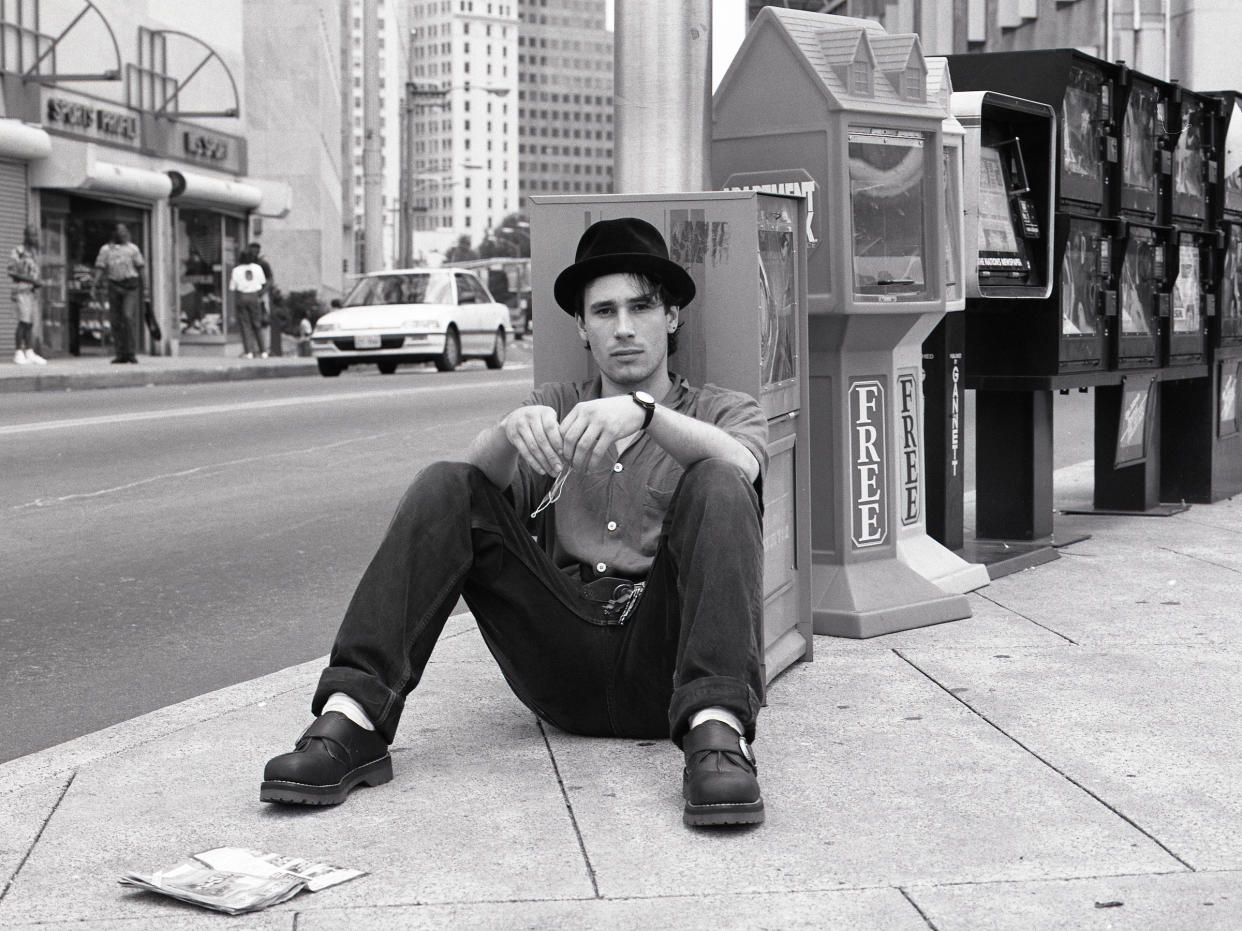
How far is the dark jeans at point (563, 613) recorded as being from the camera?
11.1ft

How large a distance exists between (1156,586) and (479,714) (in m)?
2.90

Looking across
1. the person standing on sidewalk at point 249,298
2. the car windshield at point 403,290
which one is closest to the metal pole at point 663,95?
the car windshield at point 403,290

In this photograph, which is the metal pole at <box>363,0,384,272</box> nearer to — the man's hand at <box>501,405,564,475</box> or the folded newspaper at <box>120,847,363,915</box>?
the man's hand at <box>501,405,564,475</box>

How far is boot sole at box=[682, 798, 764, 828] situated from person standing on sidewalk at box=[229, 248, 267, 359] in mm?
23377

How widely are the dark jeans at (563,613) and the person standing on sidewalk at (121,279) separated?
20204mm

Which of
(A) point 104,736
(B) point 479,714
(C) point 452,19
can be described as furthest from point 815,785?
(C) point 452,19

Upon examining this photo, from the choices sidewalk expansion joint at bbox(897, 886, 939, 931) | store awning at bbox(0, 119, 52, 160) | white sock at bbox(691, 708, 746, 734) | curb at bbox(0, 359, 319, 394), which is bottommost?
sidewalk expansion joint at bbox(897, 886, 939, 931)

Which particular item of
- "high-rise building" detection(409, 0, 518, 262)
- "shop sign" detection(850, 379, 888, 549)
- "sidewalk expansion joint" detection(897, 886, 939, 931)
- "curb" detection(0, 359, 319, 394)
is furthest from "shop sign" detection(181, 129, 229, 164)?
"high-rise building" detection(409, 0, 518, 262)

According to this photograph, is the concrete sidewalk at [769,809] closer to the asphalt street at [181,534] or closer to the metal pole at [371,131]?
the asphalt street at [181,534]

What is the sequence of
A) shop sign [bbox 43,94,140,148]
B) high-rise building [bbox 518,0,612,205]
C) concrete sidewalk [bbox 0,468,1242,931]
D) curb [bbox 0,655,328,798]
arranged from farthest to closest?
high-rise building [bbox 518,0,612,205] → shop sign [bbox 43,94,140,148] → curb [bbox 0,655,328,798] → concrete sidewalk [bbox 0,468,1242,931]

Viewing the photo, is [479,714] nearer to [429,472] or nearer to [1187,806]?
[429,472]

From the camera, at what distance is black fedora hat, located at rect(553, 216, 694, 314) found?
12.5 ft

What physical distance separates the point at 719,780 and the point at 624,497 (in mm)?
863

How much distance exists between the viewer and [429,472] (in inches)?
141
